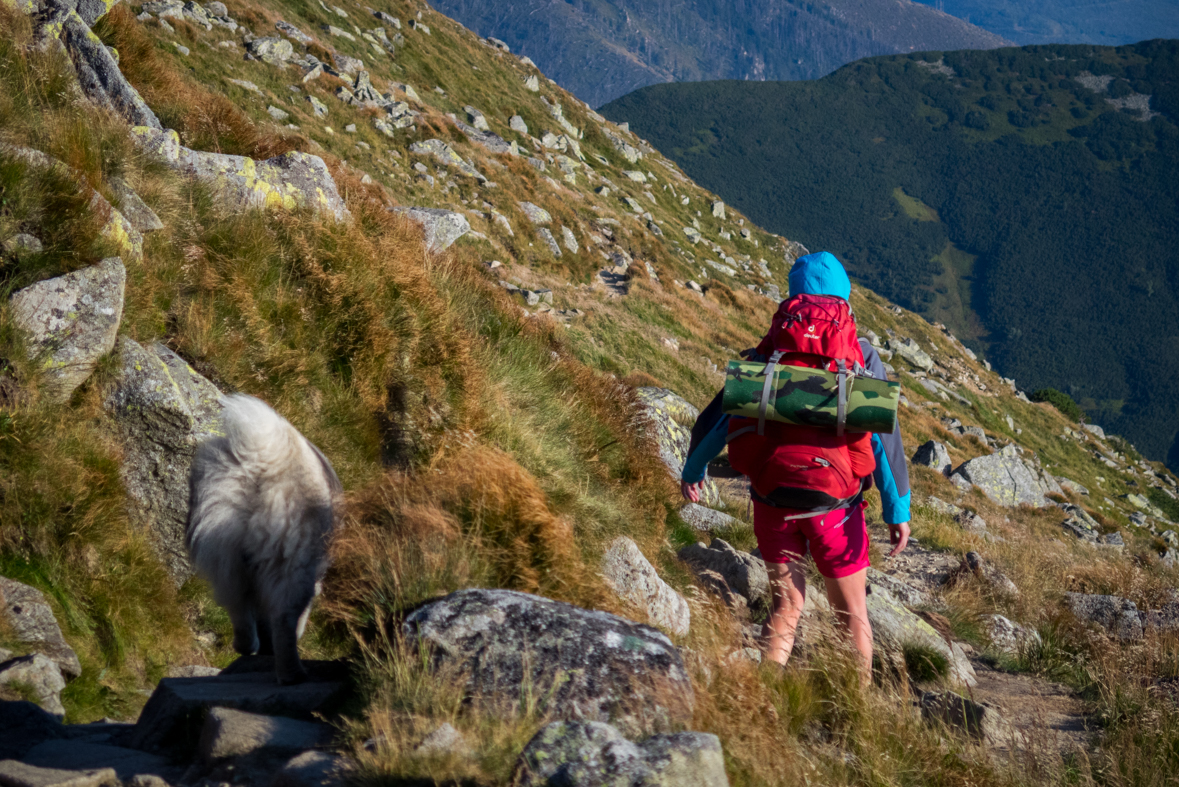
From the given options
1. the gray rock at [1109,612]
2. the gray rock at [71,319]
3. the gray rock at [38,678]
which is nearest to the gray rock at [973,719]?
the gray rock at [1109,612]

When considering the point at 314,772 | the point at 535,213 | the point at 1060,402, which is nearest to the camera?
the point at 314,772

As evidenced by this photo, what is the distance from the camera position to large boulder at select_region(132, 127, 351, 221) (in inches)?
255

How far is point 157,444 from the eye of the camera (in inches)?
179

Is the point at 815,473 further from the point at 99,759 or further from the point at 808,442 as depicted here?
the point at 99,759

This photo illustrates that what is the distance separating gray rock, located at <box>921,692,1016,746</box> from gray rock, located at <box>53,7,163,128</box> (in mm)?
8222

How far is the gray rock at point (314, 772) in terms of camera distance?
2.42 m

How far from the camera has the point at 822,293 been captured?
387 centimetres

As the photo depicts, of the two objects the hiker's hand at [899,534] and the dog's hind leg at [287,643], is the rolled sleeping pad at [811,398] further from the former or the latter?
the dog's hind leg at [287,643]

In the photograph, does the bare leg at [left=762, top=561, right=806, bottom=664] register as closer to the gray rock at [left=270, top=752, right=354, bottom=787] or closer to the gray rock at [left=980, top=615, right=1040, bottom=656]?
the gray rock at [left=270, top=752, right=354, bottom=787]

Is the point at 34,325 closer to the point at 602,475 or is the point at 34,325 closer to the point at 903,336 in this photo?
the point at 602,475

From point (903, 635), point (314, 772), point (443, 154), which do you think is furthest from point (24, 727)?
point (443, 154)

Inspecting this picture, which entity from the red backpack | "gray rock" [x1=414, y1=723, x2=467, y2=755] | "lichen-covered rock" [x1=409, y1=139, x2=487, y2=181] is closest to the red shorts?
the red backpack

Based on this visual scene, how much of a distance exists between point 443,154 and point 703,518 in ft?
69.6

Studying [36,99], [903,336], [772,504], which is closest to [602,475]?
[772,504]
